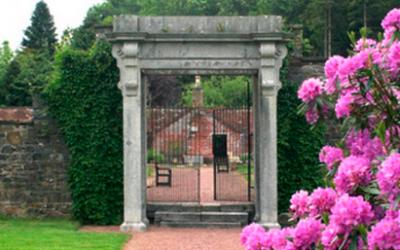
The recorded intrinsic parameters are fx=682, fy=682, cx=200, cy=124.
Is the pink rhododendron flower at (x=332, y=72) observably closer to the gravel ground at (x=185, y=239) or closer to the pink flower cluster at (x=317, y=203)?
the pink flower cluster at (x=317, y=203)

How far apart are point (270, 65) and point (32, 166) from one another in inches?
224

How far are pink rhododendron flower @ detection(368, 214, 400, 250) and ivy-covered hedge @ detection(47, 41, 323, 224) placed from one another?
11496mm

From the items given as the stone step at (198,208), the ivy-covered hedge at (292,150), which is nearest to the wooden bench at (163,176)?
the stone step at (198,208)

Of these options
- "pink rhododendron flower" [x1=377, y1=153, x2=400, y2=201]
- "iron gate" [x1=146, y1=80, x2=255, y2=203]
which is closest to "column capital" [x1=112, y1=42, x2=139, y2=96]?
"iron gate" [x1=146, y1=80, x2=255, y2=203]

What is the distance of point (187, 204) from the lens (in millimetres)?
15266

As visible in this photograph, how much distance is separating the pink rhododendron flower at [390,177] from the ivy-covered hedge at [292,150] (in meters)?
11.5

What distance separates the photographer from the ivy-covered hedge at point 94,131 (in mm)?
14688

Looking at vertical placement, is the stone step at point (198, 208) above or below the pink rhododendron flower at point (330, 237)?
below

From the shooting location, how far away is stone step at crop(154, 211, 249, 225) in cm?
1459

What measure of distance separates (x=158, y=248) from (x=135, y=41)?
14.1 ft

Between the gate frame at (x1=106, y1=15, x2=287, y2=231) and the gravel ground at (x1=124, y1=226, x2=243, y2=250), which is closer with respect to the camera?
the gravel ground at (x1=124, y1=226, x2=243, y2=250)

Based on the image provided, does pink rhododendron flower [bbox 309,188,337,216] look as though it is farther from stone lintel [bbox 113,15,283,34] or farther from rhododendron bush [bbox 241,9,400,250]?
stone lintel [bbox 113,15,283,34]

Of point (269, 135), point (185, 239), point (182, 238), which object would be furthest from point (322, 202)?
point (269, 135)

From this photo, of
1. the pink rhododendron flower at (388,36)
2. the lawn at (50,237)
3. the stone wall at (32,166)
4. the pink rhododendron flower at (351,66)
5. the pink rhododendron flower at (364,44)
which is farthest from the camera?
the stone wall at (32,166)
